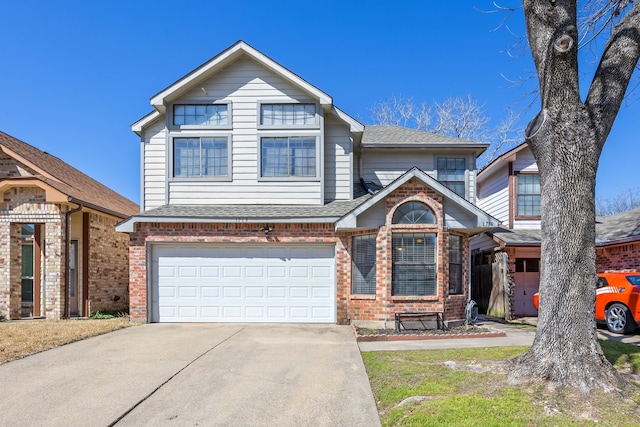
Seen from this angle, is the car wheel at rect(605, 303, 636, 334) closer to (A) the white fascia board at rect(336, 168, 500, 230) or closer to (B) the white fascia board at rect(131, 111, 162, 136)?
(A) the white fascia board at rect(336, 168, 500, 230)

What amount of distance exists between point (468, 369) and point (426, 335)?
9.72ft

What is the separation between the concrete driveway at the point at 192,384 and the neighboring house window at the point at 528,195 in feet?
28.7

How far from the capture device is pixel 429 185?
973 centimetres

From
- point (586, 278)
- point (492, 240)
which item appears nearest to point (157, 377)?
point (586, 278)

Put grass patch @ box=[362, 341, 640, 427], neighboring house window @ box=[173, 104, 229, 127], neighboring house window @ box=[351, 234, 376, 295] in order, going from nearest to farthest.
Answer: grass patch @ box=[362, 341, 640, 427] → neighboring house window @ box=[351, 234, 376, 295] → neighboring house window @ box=[173, 104, 229, 127]

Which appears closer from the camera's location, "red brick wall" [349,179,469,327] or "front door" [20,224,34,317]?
"red brick wall" [349,179,469,327]

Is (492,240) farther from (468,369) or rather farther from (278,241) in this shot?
(468,369)

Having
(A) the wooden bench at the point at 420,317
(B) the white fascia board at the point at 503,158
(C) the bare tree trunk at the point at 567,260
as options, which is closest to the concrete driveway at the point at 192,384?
(A) the wooden bench at the point at 420,317

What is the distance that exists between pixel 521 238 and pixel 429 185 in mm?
4819

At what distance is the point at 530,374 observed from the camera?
5012 mm

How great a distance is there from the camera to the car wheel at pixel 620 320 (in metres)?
9.42

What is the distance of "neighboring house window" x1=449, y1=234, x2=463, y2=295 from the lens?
1030 cm

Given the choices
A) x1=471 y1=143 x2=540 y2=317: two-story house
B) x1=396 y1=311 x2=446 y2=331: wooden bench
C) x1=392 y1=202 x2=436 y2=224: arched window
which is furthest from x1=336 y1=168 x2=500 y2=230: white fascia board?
x1=471 y1=143 x2=540 y2=317: two-story house

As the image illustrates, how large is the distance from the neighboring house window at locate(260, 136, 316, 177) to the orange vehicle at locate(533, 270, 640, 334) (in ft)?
27.7
